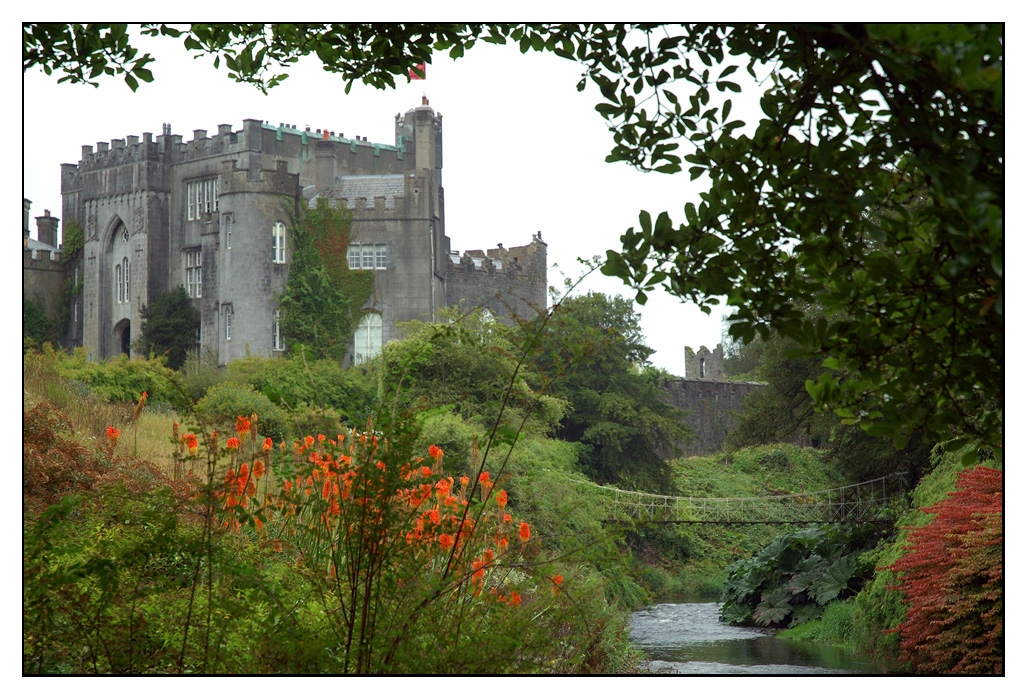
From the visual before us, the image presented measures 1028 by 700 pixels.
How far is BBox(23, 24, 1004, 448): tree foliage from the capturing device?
1.67 m

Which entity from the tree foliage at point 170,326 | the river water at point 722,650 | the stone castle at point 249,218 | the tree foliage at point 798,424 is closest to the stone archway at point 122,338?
the tree foliage at point 170,326

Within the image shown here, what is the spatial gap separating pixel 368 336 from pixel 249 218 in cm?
334

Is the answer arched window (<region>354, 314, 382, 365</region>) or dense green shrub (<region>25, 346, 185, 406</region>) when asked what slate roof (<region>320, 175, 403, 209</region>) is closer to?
arched window (<region>354, 314, 382, 365</region>)

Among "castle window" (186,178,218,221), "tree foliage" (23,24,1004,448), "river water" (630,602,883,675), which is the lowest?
"river water" (630,602,883,675)

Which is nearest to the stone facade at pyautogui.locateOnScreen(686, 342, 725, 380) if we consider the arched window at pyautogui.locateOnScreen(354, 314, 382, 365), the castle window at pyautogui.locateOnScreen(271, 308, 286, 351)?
the arched window at pyautogui.locateOnScreen(354, 314, 382, 365)

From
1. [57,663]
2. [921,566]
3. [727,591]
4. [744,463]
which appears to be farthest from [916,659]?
[744,463]

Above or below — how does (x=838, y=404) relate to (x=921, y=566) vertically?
above

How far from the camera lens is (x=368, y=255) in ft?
63.5

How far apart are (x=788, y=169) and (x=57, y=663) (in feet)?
8.68

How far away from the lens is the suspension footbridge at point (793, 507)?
349 inches

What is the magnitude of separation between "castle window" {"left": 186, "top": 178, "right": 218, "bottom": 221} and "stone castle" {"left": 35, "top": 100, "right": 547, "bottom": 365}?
0.08 feet

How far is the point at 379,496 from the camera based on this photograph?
2738mm

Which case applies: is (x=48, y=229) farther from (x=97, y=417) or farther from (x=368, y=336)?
(x=368, y=336)

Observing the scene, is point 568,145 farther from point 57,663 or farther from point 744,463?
point 744,463
